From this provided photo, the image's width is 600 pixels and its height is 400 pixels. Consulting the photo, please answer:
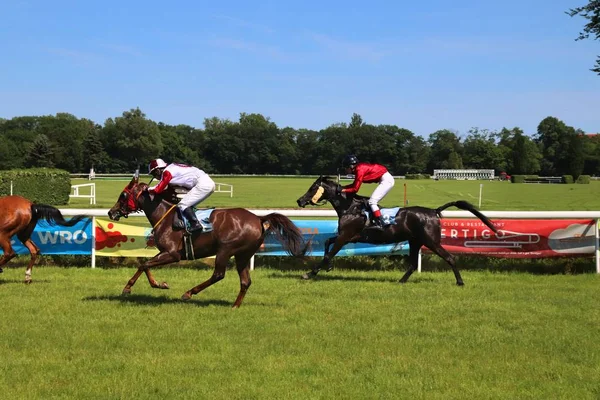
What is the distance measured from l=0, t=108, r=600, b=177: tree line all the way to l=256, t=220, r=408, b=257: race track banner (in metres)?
78.8

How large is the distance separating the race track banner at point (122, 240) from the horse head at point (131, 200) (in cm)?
251

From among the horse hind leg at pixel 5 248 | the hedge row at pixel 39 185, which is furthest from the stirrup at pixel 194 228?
the hedge row at pixel 39 185

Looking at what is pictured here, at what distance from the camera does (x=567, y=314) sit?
7.43 metres

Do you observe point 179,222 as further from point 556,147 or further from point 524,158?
point 556,147

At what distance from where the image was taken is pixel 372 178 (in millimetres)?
10125

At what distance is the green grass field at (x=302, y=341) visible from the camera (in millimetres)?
4746

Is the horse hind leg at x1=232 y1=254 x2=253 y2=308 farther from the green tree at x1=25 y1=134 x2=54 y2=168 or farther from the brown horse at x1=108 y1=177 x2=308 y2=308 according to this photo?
the green tree at x1=25 y1=134 x2=54 y2=168

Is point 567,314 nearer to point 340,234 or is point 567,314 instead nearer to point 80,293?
point 340,234

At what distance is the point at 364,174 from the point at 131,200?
3677mm

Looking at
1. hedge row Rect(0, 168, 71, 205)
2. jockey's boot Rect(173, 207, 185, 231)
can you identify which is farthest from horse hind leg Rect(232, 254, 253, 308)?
hedge row Rect(0, 168, 71, 205)

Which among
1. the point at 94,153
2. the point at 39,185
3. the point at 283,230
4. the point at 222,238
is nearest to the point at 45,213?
the point at 222,238

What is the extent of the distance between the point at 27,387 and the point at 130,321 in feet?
7.15

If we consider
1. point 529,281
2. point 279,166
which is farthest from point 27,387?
point 279,166

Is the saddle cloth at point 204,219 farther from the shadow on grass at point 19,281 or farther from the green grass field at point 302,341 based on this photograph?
the shadow on grass at point 19,281
